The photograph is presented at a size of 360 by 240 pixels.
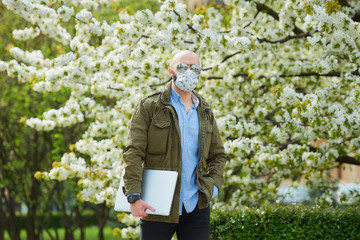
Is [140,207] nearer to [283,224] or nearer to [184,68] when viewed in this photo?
[184,68]

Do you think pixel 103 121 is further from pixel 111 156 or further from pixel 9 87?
pixel 9 87

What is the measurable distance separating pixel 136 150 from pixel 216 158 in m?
0.68

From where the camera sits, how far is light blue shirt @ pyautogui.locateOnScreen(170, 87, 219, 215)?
3.11m

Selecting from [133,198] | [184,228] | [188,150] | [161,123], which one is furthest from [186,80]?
[184,228]

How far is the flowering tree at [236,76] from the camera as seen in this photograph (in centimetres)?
578

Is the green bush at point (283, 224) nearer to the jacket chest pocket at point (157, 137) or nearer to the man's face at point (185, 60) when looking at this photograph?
the jacket chest pocket at point (157, 137)

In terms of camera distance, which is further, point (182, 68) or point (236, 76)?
point (236, 76)

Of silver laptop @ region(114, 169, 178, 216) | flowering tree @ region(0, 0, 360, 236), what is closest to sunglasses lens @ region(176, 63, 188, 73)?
silver laptop @ region(114, 169, 178, 216)

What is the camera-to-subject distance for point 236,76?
731cm

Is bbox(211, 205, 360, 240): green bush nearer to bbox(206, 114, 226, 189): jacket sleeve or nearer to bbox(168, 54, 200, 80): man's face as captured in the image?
bbox(206, 114, 226, 189): jacket sleeve

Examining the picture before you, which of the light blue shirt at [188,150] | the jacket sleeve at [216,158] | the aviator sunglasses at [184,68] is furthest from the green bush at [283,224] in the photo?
the aviator sunglasses at [184,68]

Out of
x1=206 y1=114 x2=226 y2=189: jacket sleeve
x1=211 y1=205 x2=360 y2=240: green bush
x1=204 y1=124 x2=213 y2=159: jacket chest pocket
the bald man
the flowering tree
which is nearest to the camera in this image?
the bald man

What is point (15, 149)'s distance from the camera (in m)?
11.3

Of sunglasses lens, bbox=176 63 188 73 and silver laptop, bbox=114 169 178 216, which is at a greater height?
sunglasses lens, bbox=176 63 188 73
